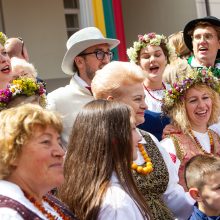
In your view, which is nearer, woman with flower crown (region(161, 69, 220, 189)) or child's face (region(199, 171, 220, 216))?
child's face (region(199, 171, 220, 216))

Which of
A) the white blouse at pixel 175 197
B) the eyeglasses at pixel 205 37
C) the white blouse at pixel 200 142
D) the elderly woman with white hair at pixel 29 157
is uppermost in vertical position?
the eyeglasses at pixel 205 37

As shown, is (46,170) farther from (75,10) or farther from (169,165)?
(75,10)

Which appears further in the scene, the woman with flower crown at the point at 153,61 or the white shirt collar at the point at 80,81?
the woman with flower crown at the point at 153,61

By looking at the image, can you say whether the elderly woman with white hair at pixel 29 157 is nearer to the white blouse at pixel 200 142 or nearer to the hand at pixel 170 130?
the white blouse at pixel 200 142

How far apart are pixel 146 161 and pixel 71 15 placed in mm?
9341

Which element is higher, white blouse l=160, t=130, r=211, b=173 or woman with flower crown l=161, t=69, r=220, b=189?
woman with flower crown l=161, t=69, r=220, b=189

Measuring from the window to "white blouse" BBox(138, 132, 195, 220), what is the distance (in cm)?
891

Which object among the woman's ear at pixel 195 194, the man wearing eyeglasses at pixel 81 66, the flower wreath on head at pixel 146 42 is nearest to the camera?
the woman's ear at pixel 195 194

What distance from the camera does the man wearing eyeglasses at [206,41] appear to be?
482cm

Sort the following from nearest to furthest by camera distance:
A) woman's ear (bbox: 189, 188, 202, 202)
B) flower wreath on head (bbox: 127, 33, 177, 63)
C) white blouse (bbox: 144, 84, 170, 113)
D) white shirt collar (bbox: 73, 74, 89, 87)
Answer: woman's ear (bbox: 189, 188, 202, 202) → white shirt collar (bbox: 73, 74, 89, 87) → white blouse (bbox: 144, 84, 170, 113) → flower wreath on head (bbox: 127, 33, 177, 63)

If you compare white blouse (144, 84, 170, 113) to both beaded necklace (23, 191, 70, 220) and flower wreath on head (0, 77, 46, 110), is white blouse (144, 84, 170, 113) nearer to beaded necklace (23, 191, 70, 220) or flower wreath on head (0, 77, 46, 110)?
flower wreath on head (0, 77, 46, 110)

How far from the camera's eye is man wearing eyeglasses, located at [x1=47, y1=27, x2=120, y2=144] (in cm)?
388

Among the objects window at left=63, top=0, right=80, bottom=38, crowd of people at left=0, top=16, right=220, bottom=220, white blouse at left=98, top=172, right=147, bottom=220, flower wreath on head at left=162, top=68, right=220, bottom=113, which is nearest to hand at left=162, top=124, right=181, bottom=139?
crowd of people at left=0, top=16, right=220, bottom=220

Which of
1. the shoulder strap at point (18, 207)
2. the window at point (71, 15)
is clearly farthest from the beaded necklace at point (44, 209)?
the window at point (71, 15)
